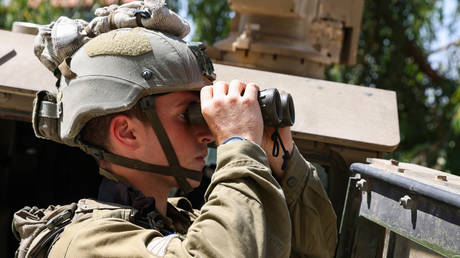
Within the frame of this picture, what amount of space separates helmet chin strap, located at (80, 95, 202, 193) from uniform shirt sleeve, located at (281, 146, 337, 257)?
1.03 feet

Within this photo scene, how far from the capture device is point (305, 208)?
2324 millimetres

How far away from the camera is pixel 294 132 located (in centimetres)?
289

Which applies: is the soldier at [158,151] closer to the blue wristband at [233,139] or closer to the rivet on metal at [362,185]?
the blue wristband at [233,139]

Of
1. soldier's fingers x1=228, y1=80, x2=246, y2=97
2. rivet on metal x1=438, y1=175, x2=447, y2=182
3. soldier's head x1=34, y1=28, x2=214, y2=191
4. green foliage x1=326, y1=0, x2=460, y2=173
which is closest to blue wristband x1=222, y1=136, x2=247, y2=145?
soldier's fingers x1=228, y1=80, x2=246, y2=97

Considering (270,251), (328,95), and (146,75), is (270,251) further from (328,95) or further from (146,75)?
(328,95)

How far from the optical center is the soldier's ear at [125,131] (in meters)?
2.23

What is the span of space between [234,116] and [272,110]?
0.45 ft

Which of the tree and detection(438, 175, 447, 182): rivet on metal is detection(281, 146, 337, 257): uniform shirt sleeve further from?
the tree

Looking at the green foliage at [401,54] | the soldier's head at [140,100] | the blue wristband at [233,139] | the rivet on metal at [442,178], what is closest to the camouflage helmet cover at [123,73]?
the soldier's head at [140,100]

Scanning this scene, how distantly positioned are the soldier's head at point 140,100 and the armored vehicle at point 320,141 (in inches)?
12.3

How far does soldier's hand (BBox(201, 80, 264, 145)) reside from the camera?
1.99 meters

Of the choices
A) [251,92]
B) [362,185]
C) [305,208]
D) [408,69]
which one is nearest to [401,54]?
[408,69]

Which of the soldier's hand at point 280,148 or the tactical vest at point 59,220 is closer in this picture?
the tactical vest at point 59,220

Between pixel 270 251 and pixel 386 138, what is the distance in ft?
3.73
